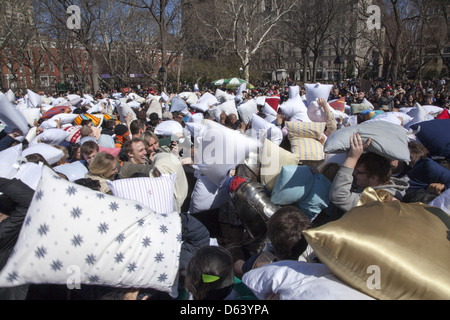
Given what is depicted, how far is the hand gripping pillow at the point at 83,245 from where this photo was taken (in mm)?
1491

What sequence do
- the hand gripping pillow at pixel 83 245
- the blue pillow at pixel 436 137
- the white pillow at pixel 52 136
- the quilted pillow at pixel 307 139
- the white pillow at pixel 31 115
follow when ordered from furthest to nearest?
the white pillow at pixel 31 115 → the white pillow at pixel 52 136 → the quilted pillow at pixel 307 139 → the blue pillow at pixel 436 137 → the hand gripping pillow at pixel 83 245

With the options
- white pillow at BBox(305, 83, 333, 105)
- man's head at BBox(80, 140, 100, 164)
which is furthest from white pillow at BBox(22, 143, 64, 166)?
white pillow at BBox(305, 83, 333, 105)

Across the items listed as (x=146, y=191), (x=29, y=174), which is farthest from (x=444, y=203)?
(x=29, y=174)

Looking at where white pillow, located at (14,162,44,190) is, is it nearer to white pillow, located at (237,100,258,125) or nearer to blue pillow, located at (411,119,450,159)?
blue pillow, located at (411,119,450,159)

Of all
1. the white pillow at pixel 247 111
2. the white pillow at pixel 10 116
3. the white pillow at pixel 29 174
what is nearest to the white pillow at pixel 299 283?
the white pillow at pixel 29 174

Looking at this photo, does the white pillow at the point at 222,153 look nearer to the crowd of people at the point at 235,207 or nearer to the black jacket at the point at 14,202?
the crowd of people at the point at 235,207

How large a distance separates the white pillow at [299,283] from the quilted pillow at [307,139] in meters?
2.20

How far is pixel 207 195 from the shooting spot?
10.2 ft

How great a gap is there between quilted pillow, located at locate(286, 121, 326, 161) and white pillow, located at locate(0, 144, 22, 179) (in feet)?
9.20

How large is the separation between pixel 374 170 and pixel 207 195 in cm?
153

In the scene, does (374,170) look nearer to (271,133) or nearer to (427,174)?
(427,174)

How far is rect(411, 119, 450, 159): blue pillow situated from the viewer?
8.72ft
